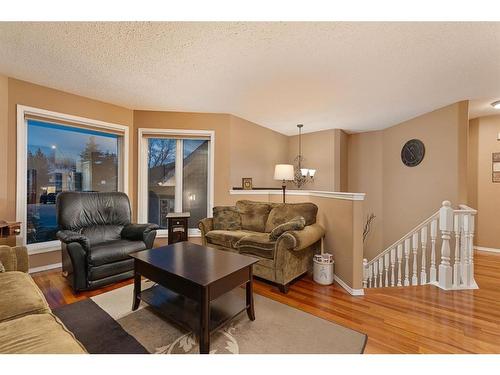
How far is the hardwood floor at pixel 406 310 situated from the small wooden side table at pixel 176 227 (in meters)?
0.83

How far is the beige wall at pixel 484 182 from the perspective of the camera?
3.94 metres

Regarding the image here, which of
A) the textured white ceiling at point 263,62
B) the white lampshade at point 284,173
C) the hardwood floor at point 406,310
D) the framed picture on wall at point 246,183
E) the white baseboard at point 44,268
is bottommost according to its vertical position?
the hardwood floor at point 406,310

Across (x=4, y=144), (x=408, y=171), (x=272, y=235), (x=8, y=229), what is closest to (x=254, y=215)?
(x=272, y=235)

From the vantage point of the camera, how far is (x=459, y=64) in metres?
2.20

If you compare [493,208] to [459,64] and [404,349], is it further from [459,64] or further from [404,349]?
[404,349]

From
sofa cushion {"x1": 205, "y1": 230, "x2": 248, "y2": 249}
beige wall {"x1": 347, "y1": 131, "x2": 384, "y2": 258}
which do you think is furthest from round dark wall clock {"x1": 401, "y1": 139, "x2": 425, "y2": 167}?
sofa cushion {"x1": 205, "y1": 230, "x2": 248, "y2": 249}

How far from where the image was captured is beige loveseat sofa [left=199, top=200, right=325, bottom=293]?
8.02ft

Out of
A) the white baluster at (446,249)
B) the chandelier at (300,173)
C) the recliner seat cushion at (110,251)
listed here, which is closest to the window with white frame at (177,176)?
the recliner seat cushion at (110,251)

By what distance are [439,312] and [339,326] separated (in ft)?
3.31

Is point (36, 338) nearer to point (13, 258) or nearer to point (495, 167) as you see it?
point (13, 258)

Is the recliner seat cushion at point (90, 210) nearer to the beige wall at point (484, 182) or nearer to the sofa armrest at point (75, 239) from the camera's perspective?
the sofa armrest at point (75, 239)

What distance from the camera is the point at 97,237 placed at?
9.29 feet

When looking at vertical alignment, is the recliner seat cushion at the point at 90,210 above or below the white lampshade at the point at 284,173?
below
